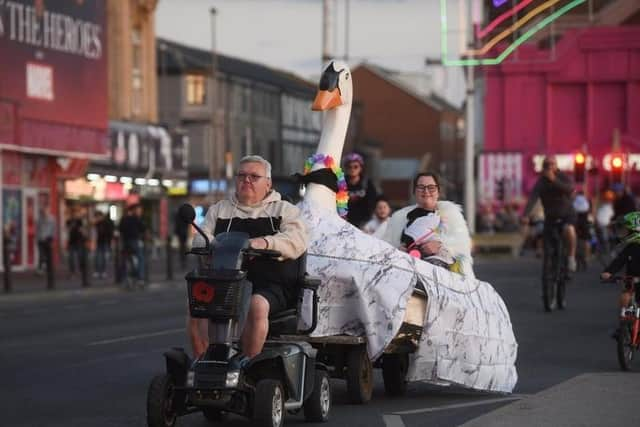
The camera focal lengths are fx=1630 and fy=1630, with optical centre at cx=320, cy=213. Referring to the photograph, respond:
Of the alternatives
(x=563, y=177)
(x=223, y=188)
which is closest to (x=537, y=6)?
(x=563, y=177)

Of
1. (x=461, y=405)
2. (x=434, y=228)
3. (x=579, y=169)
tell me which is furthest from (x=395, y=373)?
(x=579, y=169)

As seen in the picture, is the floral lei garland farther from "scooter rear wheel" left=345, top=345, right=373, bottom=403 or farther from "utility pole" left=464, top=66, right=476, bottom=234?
"utility pole" left=464, top=66, right=476, bottom=234

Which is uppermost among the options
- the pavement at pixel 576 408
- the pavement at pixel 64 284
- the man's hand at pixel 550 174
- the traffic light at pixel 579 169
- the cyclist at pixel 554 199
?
the traffic light at pixel 579 169

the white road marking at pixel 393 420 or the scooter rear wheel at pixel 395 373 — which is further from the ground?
the scooter rear wheel at pixel 395 373

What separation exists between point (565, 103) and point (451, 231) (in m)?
60.6

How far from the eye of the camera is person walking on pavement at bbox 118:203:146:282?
3369cm

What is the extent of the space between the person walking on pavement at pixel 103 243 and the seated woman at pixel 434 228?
26.5 meters

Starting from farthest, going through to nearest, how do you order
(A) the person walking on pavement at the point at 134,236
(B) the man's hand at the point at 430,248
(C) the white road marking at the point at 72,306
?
1. (A) the person walking on pavement at the point at 134,236
2. (C) the white road marking at the point at 72,306
3. (B) the man's hand at the point at 430,248

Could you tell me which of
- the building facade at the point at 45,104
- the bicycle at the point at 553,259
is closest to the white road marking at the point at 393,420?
the bicycle at the point at 553,259

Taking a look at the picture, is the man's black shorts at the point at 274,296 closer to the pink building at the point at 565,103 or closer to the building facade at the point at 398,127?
the pink building at the point at 565,103

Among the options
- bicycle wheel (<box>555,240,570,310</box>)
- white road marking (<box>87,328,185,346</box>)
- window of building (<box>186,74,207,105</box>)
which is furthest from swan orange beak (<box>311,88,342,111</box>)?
window of building (<box>186,74,207,105</box>)

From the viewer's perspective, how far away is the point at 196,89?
294 ft

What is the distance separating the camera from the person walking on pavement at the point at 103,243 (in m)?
39.0

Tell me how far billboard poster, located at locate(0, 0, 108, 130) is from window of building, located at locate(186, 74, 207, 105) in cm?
3918
